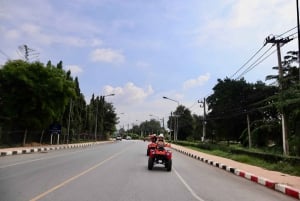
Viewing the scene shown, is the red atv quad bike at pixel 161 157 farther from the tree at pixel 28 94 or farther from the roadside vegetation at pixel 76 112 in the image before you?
the tree at pixel 28 94

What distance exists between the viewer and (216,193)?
1224cm

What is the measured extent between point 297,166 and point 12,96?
28737 mm

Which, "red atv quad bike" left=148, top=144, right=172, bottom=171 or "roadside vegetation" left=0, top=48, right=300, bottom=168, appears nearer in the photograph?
"red atv quad bike" left=148, top=144, right=172, bottom=171

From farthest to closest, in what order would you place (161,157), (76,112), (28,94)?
(76,112), (28,94), (161,157)

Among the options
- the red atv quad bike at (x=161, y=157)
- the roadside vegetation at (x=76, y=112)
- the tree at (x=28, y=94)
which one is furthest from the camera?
the tree at (x=28, y=94)

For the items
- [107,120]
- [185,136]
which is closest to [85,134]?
[107,120]

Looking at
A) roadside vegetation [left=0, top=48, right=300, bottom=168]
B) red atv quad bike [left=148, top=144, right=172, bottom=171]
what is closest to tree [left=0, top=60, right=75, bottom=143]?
roadside vegetation [left=0, top=48, right=300, bottom=168]

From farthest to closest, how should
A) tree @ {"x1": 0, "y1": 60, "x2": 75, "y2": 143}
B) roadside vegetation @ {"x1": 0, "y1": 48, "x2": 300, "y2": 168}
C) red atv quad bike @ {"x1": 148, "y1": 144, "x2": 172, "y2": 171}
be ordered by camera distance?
tree @ {"x1": 0, "y1": 60, "x2": 75, "y2": 143}, roadside vegetation @ {"x1": 0, "y1": 48, "x2": 300, "y2": 168}, red atv quad bike @ {"x1": 148, "y1": 144, "x2": 172, "y2": 171}

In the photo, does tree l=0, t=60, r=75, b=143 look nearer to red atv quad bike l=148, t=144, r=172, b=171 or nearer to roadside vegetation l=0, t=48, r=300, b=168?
roadside vegetation l=0, t=48, r=300, b=168

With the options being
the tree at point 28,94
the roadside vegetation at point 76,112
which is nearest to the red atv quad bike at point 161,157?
the roadside vegetation at point 76,112

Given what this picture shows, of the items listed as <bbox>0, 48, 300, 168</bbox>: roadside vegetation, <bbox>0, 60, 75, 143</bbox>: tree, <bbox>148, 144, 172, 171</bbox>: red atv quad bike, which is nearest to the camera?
<bbox>148, 144, 172, 171</bbox>: red atv quad bike

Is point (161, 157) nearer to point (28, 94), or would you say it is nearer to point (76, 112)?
point (28, 94)

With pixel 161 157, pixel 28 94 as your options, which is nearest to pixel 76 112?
pixel 28 94

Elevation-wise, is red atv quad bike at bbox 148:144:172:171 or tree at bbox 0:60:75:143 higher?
tree at bbox 0:60:75:143
